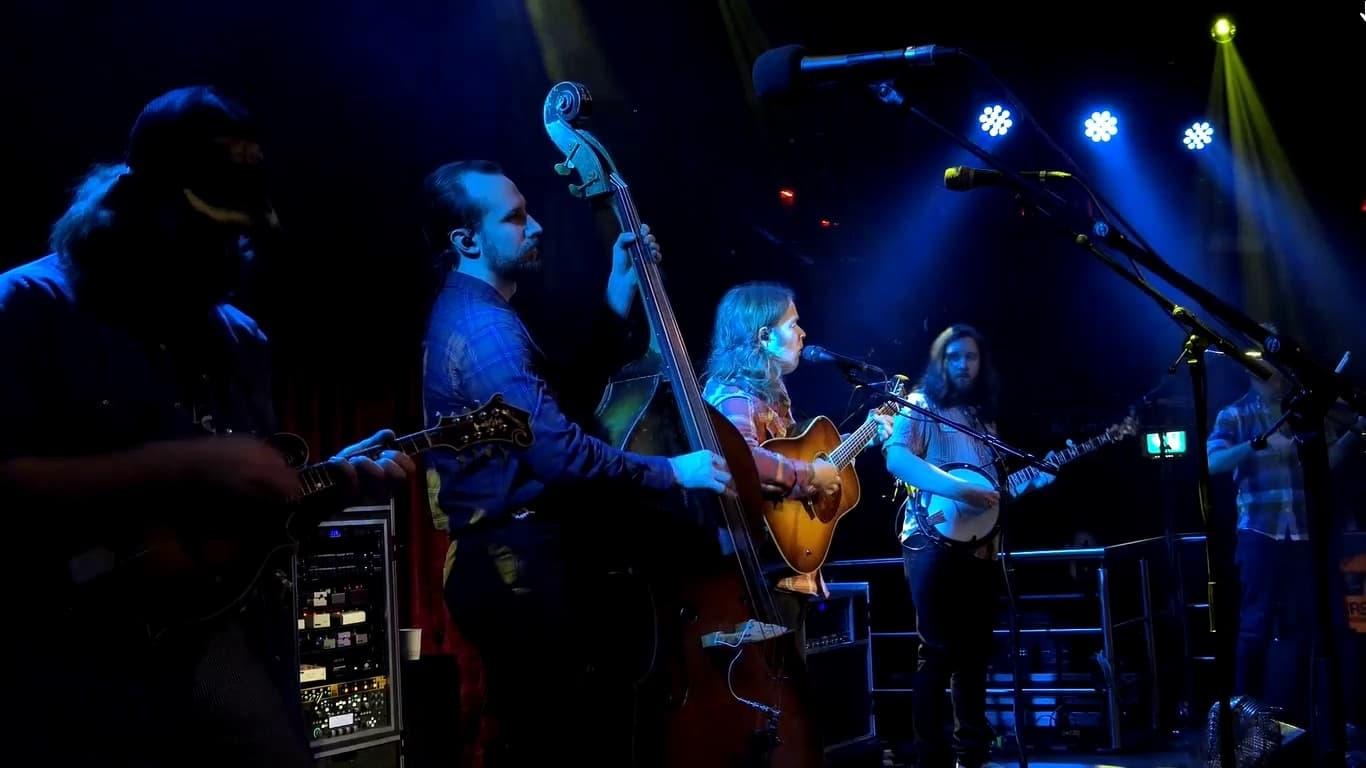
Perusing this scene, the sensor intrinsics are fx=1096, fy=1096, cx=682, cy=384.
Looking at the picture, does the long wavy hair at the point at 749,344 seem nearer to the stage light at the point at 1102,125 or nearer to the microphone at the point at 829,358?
the microphone at the point at 829,358

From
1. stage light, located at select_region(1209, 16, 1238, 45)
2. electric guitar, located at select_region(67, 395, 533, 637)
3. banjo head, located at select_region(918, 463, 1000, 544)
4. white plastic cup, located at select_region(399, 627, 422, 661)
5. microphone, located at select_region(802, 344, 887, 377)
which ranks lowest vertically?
white plastic cup, located at select_region(399, 627, 422, 661)

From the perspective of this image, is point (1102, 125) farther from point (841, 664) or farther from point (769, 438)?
point (769, 438)

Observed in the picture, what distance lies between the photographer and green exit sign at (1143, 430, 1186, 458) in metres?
7.79

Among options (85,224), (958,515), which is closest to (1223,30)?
(958,515)

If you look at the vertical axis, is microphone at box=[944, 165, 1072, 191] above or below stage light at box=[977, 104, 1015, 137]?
below

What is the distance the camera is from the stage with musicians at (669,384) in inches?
79.4

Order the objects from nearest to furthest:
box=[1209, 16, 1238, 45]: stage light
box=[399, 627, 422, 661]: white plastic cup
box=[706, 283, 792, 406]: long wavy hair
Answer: box=[706, 283, 792, 406]: long wavy hair < box=[399, 627, 422, 661]: white plastic cup < box=[1209, 16, 1238, 45]: stage light

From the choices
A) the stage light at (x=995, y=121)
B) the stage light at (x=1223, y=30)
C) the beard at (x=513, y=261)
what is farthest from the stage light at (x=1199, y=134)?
the beard at (x=513, y=261)

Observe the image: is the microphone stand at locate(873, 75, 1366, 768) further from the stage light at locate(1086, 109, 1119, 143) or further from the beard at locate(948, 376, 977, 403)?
the stage light at locate(1086, 109, 1119, 143)

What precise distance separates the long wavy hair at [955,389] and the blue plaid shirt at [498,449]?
270 centimetres

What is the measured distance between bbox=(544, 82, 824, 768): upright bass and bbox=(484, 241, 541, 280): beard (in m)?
0.34

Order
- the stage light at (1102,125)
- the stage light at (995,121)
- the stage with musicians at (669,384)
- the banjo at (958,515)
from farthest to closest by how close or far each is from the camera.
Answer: the stage light at (1102,125) → the stage light at (995,121) → the banjo at (958,515) → the stage with musicians at (669,384)

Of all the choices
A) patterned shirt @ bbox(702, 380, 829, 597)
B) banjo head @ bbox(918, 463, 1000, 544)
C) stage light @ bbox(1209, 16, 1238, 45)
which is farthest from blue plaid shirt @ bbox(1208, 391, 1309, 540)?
stage light @ bbox(1209, 16, 1238, 45)

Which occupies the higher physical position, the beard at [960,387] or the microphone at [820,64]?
the microphone at [820,64]
